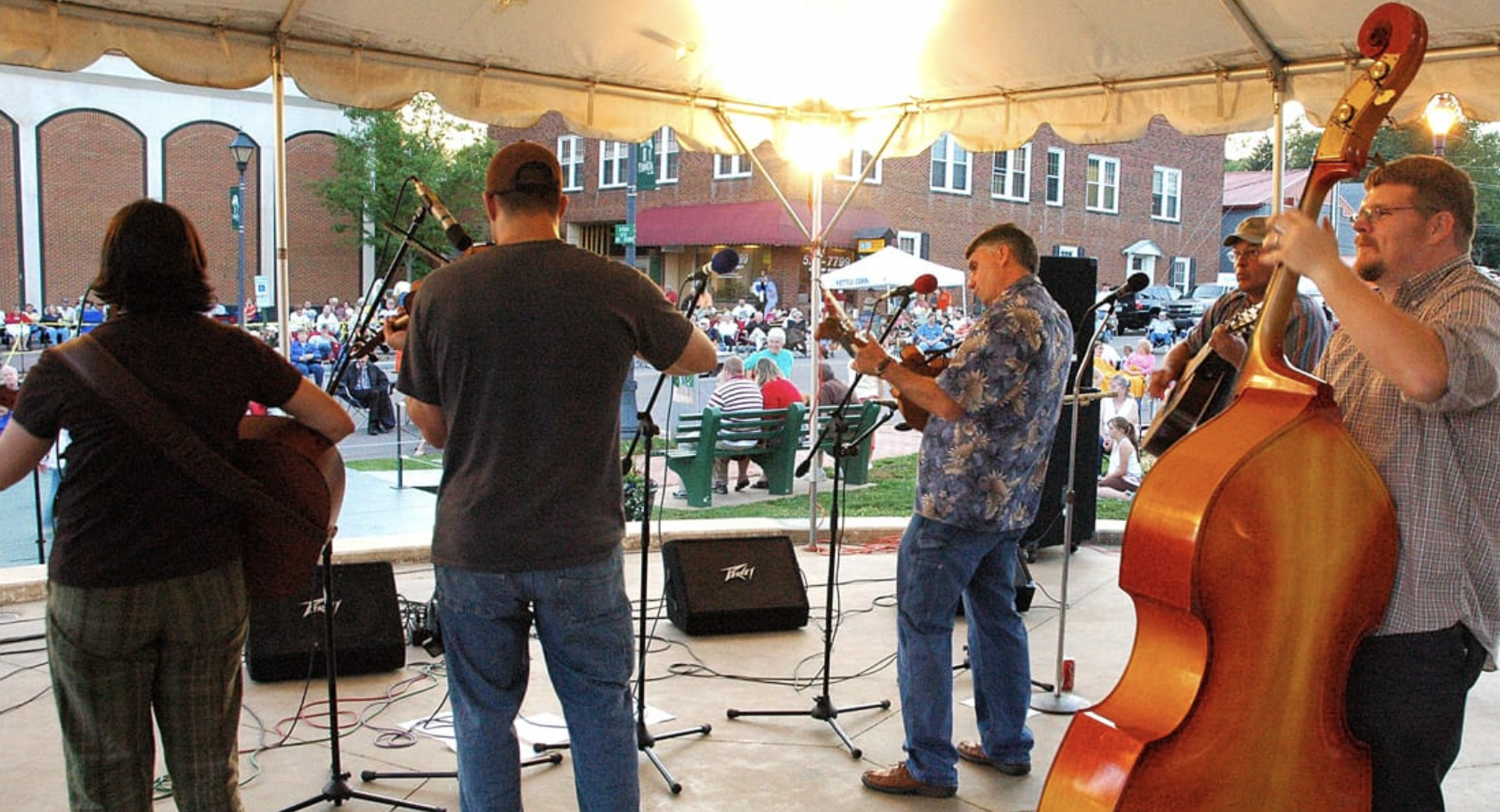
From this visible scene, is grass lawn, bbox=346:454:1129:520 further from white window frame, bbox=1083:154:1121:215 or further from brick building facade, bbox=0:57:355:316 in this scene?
white window frame, bbox=1083:154:1121:215

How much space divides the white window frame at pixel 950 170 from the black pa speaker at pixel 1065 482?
24111mm

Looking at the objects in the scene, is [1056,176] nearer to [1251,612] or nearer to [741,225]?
[741,225]

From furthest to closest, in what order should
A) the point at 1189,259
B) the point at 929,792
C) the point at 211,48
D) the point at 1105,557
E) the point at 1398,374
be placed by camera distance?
the point at 1189,259 → the point at 1105,557 → the point at 211,48 → the point at 929,792 → the point at 1398,374

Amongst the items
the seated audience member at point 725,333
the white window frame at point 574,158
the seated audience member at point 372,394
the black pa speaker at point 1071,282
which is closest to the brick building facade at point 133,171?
the white window frame at point 574,158

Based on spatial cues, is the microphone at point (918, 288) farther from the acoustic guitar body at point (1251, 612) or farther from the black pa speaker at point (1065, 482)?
the black pa speaker at point (1065, 482)

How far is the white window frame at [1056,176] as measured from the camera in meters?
32.4

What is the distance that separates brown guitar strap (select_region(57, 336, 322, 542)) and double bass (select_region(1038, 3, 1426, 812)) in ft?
6.25

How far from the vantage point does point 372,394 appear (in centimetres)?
1483

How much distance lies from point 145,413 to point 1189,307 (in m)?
33.1

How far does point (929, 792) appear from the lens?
3.76m

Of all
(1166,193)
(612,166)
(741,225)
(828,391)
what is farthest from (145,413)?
(1166,193)

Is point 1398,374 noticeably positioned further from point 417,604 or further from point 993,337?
point 417,604

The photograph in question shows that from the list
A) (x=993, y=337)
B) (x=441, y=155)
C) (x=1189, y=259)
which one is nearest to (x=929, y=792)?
(x=993, y=337)

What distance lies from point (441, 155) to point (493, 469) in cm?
2974
